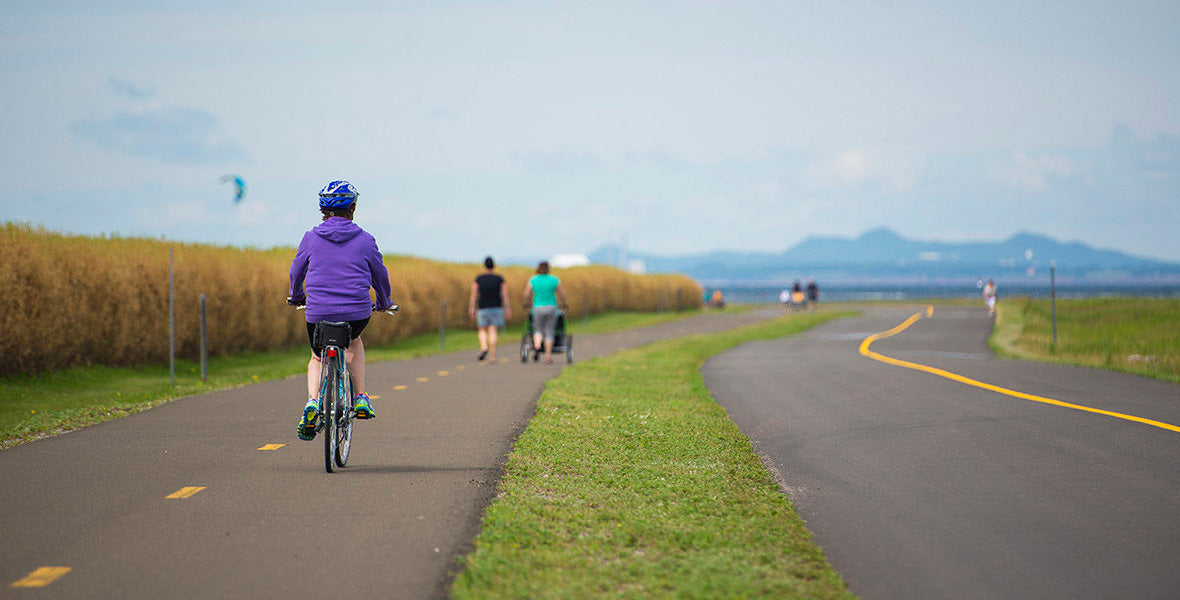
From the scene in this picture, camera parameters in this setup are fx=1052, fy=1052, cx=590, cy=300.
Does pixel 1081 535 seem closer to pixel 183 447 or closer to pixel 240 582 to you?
pixel 240 582

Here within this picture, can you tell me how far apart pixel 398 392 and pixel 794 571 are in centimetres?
980

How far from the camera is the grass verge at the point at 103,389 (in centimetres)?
1120

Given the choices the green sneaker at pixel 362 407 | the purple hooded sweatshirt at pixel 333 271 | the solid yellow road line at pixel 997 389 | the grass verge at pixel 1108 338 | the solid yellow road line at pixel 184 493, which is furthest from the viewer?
the grass verge at pixel 1108 338

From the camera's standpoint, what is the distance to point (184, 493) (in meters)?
7.19

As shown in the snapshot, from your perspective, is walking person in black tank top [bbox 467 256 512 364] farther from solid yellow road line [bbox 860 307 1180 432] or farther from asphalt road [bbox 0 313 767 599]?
asphalt road [bbox 0 313 767 599]

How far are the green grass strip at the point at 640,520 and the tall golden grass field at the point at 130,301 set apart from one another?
9288 mm

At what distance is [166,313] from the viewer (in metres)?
19.9

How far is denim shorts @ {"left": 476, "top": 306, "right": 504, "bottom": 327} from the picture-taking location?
20.0 metres

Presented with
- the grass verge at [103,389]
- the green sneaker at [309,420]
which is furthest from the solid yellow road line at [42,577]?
the grass verge at [103,389]

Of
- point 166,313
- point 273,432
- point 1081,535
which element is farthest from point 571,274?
point 1081,535

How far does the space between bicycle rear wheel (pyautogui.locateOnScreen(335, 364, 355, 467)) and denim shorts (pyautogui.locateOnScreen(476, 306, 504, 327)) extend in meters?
11.6

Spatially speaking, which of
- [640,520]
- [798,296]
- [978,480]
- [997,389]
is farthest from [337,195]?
[798,296]

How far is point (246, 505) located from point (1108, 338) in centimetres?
2467

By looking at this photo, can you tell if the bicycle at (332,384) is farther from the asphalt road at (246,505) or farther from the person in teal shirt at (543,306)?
the person in teal shirt at (543,306)
